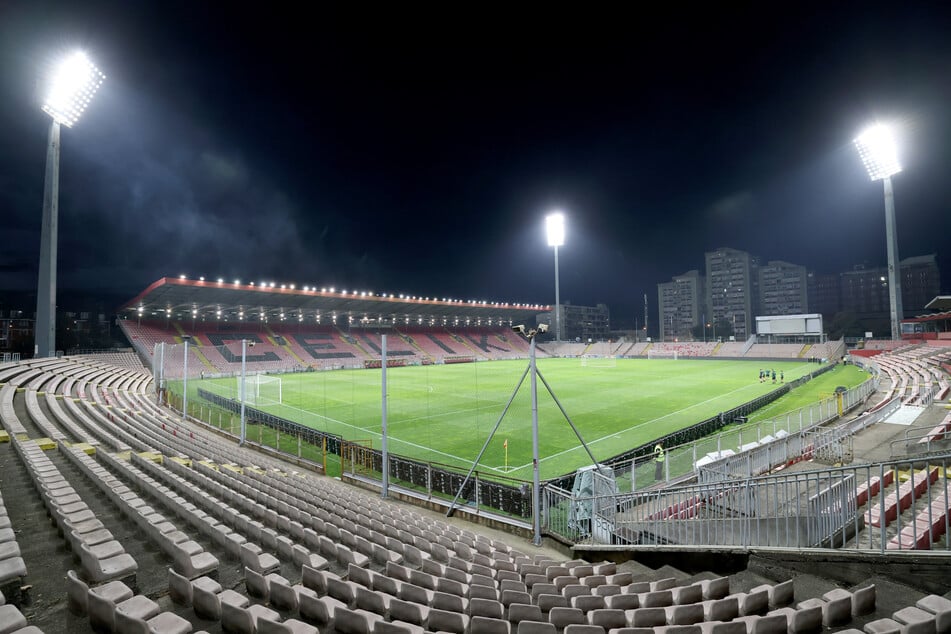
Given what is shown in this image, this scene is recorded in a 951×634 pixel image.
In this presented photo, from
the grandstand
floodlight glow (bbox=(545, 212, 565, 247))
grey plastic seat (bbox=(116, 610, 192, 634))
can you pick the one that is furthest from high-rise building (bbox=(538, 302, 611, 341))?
grey plastic seat (bbox=(116, 610, 192, 634))

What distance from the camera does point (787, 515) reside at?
551cm

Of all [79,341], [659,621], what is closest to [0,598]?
[659,621]

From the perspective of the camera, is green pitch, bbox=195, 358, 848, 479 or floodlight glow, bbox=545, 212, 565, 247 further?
floodlight glow, bbox=545, 212, 565, 247

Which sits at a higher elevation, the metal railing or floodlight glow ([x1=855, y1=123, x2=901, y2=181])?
floodlight glow ([x1=855, y1=123, x2=901, y2=181])

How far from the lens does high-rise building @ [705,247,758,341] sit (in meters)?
126

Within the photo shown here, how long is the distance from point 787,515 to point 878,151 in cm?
4912

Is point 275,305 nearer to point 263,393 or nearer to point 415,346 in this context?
point 415,346

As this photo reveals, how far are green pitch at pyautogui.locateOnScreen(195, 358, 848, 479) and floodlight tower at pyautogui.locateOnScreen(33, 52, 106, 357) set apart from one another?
11.4 metres

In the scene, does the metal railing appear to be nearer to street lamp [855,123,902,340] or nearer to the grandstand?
the grandstand

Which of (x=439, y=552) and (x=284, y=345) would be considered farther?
(x=284, y=345)

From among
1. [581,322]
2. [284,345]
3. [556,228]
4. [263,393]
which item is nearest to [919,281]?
[581,322]

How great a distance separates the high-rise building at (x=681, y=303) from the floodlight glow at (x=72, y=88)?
14099 cm

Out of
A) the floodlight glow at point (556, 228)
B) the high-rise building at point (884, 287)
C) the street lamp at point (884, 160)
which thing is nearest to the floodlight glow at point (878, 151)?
the street lamp at point (884, 160)

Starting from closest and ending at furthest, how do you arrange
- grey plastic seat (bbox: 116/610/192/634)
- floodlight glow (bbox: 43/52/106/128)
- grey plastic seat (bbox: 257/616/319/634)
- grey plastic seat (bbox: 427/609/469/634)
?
grey plastic seat (bbox: 116/610/192/634)
grey plastic seat (bbox: 257/616/319/634)
grey plastic seat (bbox: 427/609/469/634)
floodlight glow (bbox: 43/52/106/128)
